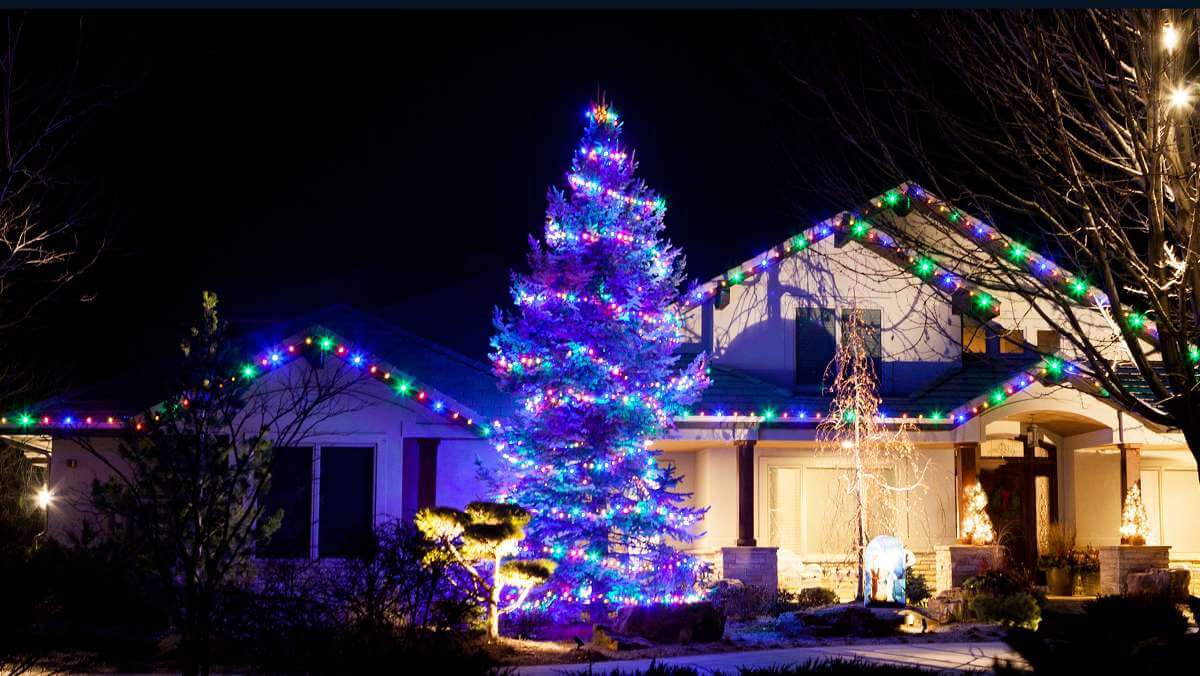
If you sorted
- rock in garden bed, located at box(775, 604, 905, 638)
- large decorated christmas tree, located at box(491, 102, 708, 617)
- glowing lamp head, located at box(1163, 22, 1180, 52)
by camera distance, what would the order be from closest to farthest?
1. glowing lamp head, located at box(1163, 22, 1180, 52)
2. rock in garden bed, located at box(775, 604, 905, 638)
3. large decorated christmas tree, located at box(491, 102, 708, 617)

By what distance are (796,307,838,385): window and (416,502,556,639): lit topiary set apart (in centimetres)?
863

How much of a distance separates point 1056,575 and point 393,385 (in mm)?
12096

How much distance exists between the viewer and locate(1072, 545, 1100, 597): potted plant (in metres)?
22.0

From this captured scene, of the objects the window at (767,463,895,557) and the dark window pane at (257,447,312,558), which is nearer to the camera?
the dark window pane at (257,447,312,558)

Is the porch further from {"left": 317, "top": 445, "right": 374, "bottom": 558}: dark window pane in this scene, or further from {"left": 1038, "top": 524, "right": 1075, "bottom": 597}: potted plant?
{"left": 317, "top": 445, "right": 374, "bottom": 558}: dark window pane

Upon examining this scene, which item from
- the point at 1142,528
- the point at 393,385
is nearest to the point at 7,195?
the point at 393,385

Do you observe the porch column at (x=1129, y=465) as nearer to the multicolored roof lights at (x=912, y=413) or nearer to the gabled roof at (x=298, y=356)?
the multicolored roof lights at (x=912, y=413)

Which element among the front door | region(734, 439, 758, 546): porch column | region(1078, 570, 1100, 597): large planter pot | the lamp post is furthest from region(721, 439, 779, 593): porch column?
the lamp post

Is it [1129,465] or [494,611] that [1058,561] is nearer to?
[1129,465]

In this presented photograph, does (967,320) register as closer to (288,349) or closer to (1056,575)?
(1056,575)

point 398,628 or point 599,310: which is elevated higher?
point 599,310

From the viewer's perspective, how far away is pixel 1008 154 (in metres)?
13.7

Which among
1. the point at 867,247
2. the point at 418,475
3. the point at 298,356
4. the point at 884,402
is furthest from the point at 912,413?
the point at 298,356

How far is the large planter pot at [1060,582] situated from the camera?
70.8 ft
